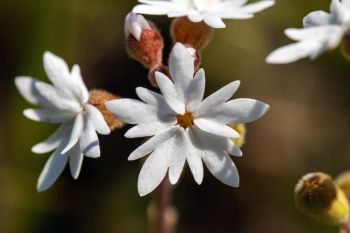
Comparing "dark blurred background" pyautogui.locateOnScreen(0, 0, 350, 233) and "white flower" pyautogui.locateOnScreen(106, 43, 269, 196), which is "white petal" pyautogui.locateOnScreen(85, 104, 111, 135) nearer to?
"white flower" pyautogui.locateOnScreen(106, 43, 269, 196)

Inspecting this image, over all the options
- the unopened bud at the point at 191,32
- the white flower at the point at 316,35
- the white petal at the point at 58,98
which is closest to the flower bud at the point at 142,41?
the unopened bud at the point at 191,32

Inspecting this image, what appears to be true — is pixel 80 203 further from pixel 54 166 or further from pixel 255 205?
pixel 54 166

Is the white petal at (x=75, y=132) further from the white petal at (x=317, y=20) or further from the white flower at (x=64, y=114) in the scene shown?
the white petal at (x=317, y=20)

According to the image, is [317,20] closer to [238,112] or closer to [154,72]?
[238,112]

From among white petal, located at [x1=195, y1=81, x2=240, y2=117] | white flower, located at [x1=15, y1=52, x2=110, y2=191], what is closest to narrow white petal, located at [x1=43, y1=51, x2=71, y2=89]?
white flower, located at [x1=15, y1=52, x2=110, y2=191]

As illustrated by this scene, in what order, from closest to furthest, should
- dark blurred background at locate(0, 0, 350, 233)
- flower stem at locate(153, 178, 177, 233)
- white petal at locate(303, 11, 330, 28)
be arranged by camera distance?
white petal at locate(303, 11, 330, 28) < flower stem at locate(153, 178, 177, 233) < dark blurred background at locate(0, 0, 350, 233)

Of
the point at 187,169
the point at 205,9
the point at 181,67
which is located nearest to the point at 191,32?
the point at 205,9

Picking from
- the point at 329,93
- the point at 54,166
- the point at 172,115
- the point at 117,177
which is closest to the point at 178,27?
the point at 172,115
